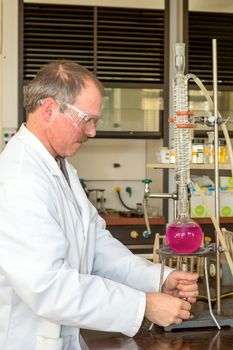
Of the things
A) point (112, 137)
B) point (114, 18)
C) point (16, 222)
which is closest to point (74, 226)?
point (16, 222)

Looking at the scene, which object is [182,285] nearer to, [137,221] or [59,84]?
[59,84]

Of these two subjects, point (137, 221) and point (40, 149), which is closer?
point (40, 149)

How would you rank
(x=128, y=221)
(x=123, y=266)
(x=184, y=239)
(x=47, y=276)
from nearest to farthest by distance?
(x=47, y=276) < (x=184, y=239) < (x=123, y=266) < (x=128, y=221)

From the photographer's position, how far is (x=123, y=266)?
155cm

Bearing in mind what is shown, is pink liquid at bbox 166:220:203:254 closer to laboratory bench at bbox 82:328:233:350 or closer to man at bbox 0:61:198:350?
man at bbox 0:61:198:350

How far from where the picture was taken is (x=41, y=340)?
4.29 ft

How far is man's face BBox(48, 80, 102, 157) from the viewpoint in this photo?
1.35 meters

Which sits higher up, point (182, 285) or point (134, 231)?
point (182, 285)

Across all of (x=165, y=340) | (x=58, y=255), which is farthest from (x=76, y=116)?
(x=165, y=340)

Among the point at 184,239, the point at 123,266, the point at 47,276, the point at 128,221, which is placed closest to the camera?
the point at 47,276

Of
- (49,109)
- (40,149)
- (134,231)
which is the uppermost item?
(49,109)

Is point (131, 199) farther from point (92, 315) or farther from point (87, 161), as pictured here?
point (92, 315)

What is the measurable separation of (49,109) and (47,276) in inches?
17.7

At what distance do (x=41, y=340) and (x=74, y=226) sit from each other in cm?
30
